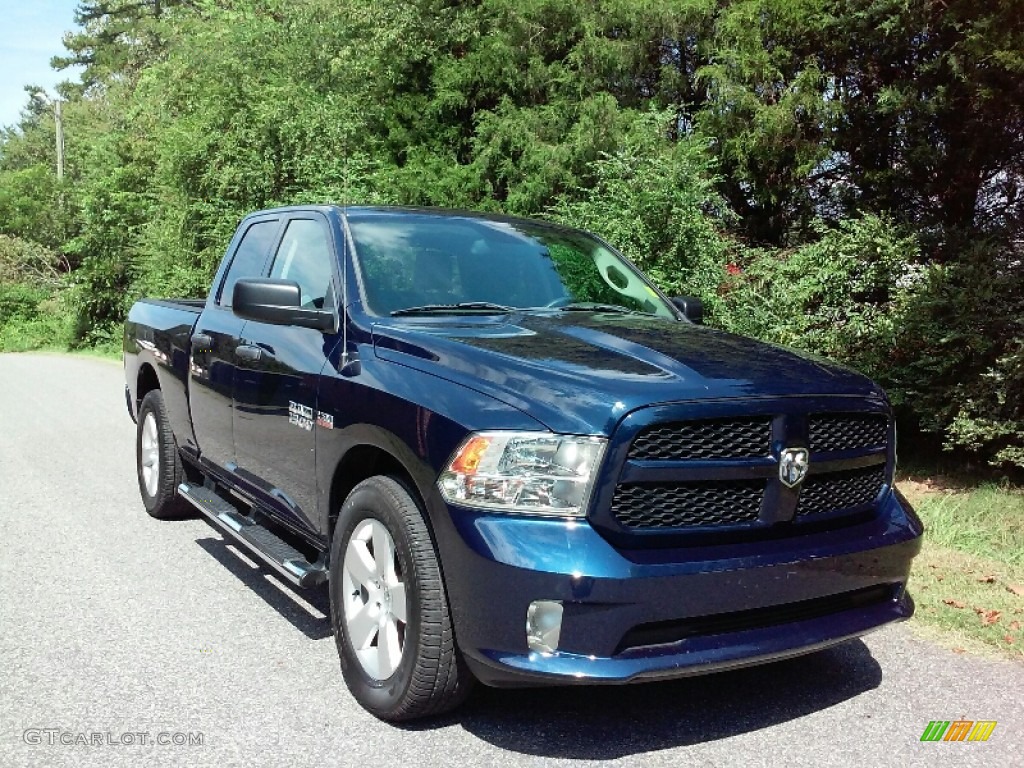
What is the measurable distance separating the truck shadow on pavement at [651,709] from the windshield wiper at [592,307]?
168 cm

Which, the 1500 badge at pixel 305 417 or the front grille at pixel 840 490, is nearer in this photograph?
the front grille at pixel 840 490

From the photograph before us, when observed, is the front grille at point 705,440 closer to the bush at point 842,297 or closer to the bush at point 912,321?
the bush at point 912,321

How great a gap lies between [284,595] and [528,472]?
2446 millimetres

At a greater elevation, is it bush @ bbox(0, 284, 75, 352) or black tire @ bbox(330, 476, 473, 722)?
black tire @ bbox(330, 476, 473, 722)

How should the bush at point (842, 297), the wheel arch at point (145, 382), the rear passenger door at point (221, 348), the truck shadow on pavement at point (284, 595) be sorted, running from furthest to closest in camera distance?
the bush at point (842, 297) < the wheel arch at point (145, 382) < the rear passenger door at point (221, 348) < the truck shadow on pavement at point (284, 595)

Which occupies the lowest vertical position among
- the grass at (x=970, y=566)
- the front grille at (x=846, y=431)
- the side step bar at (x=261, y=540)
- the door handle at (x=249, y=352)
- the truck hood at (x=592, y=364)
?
the grass at (x=970, y=566)

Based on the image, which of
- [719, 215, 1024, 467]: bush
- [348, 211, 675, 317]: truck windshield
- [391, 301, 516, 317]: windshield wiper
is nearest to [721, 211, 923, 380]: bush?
[719, 215, 1024, 467]: bush

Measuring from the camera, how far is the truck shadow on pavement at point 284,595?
4.54 metres

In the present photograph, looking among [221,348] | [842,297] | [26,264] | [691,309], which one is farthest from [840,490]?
[26,264]

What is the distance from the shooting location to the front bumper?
2.92 metres

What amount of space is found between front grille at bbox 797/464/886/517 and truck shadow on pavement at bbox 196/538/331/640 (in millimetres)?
2265

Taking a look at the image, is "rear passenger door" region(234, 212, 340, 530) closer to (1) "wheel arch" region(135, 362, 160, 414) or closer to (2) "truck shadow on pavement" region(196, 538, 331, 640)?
(2) "truck shadow on pavement" region(196, 538, 331, 640)

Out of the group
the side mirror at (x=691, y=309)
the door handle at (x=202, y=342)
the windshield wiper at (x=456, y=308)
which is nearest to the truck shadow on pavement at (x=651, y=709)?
the windshield wiper at (x=456, y=308)

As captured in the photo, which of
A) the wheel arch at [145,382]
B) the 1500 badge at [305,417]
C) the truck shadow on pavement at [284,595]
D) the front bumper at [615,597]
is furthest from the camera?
the wheel arch at [145,382]
